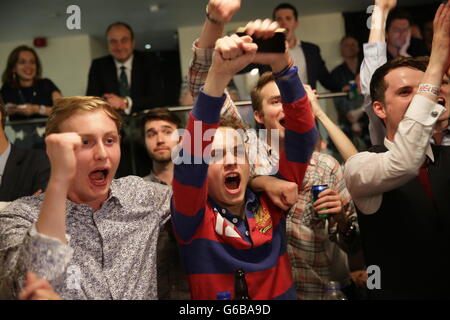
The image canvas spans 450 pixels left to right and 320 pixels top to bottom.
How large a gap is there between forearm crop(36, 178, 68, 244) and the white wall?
470cm

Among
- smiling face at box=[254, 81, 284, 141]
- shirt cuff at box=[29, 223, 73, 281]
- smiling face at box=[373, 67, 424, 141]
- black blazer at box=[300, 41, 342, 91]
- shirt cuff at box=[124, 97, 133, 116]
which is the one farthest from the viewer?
black blazer at box=[300, 41, 342, 91]

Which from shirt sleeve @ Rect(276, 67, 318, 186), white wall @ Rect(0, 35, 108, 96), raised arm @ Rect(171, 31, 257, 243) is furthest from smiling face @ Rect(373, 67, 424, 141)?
white wall @ Rect(0, 35, 108, 96)

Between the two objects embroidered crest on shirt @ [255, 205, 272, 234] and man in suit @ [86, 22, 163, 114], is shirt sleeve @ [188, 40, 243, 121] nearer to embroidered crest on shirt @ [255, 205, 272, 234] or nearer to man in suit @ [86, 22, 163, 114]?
embroidered crest on shirt @ [255, 205, 272, 234]

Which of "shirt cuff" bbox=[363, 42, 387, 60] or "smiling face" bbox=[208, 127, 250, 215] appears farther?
"shirt cuff" bbox=[363, 42, 387, 60]

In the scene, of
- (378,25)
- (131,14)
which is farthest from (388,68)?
(131,14)

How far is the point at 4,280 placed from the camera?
1370 mm

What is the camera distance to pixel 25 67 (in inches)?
148

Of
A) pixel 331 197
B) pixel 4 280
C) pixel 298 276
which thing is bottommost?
pixel 298 276

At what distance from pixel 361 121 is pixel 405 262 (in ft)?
5.43

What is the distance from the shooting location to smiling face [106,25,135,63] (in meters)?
3.62

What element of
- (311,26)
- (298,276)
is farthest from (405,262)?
(311,26)
